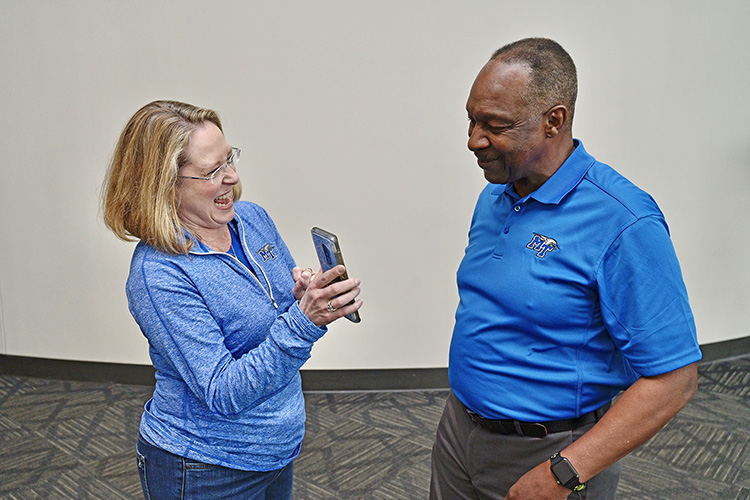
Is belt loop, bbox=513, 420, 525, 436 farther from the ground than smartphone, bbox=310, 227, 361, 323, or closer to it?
closer to it

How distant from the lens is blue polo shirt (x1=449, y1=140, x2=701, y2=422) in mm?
1241

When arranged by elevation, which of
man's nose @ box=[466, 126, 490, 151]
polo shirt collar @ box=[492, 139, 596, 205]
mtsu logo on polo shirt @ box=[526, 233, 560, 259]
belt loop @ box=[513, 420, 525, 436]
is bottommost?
belt loop @ box=[513, 420, 525, 436]

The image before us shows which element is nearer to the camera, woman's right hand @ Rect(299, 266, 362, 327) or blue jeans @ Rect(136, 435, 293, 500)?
woman's right hand @ Rect(299, 266, 362, 327)

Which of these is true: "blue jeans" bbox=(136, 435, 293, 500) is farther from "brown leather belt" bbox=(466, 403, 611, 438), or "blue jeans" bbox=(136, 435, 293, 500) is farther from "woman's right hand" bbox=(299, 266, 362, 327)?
"brown leather belt" bbox=(466, 403, 611, 438)

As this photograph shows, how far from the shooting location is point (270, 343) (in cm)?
135

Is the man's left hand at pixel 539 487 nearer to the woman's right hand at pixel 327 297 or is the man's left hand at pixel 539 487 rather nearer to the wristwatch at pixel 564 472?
the wristwatch at pixel 564 472

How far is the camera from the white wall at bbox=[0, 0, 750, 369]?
3.23m

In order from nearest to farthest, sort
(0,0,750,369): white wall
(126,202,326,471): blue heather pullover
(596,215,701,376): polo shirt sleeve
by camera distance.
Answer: (596,215,701,376): polo shirt sleeve < (126,202,326,471): blue heather pullover < (0,0,750,369): white wall

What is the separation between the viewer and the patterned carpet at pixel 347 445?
8.70ft

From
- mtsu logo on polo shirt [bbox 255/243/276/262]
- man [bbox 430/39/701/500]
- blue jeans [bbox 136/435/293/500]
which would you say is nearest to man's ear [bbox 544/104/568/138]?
man [bbox 430/39/701/500]

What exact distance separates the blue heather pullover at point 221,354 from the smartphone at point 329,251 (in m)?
0.12

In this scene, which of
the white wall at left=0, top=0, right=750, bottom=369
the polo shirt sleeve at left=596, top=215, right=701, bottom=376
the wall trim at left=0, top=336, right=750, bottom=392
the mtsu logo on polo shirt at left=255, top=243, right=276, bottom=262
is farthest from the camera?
the wall trim at left=0, top=336, right=750, bottom=392

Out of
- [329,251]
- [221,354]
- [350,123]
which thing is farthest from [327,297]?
[350,123]

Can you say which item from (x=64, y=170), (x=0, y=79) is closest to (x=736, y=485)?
(x=64, y=170)
